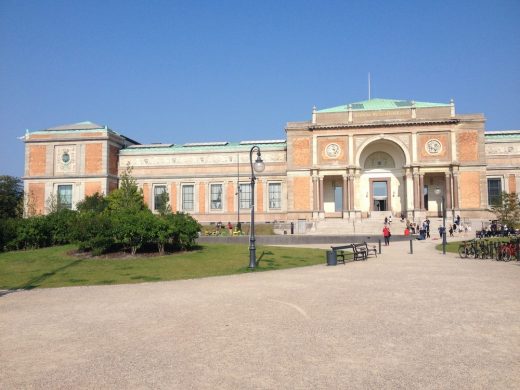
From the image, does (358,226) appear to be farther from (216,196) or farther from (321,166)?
(216,196)

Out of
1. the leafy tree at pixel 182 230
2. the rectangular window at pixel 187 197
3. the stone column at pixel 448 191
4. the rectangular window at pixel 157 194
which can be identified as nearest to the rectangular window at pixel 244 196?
the rectangular window at pixel 187 197

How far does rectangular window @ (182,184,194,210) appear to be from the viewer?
56219mm

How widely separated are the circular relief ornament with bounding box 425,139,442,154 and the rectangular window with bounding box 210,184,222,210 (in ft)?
88.5

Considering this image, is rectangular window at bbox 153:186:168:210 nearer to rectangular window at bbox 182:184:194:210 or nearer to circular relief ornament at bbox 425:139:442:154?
rectangular window at bbox 182:184:194:210

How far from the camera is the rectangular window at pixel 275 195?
177 ft

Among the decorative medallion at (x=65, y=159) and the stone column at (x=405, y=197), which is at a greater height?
the decorative medallion at (x=65, y=159)

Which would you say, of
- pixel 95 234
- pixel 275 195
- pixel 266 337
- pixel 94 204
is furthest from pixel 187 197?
pixel 266 337

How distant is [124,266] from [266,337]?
43.3 feet

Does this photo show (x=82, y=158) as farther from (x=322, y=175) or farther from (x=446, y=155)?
(x=446, y=155)

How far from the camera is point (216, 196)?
55.4 m

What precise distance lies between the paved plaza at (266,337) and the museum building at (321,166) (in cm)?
3865

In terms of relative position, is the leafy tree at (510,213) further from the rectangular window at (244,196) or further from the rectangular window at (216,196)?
the rectangular window at (216,196)

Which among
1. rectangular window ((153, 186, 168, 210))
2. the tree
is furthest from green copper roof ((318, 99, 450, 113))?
the tree

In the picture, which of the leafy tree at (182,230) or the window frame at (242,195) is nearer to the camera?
the leafy tree at (182,230)
